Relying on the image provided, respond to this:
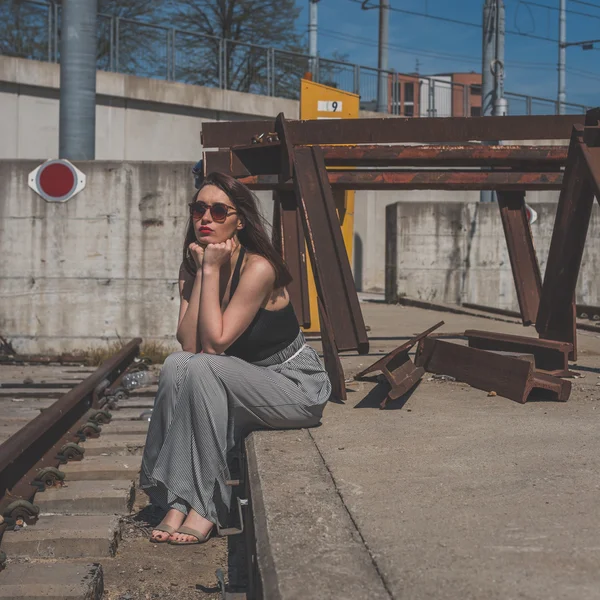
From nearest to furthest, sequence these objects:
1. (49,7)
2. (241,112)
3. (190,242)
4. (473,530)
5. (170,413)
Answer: (473,530) < (170,413) < (190,242) < (49,7) < (241,112)

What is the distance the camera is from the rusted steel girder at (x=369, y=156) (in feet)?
19.0

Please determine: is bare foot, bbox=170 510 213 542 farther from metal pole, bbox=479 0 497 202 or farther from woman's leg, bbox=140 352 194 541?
metal pole, bbox=479 0 497 202

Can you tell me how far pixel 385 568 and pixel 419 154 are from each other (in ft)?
12.9

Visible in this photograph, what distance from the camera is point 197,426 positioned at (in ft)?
11.6

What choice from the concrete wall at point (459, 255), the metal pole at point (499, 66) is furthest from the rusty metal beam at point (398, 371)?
the metal pole at point (499, 66)

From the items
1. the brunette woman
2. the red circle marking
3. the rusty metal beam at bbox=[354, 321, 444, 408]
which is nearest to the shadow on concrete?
the rusty metal beam at bbox=[354, 321, 444, 408]

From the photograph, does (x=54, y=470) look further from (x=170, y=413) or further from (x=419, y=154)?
(x=419, y=154)

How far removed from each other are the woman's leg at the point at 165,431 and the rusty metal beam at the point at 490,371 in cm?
194

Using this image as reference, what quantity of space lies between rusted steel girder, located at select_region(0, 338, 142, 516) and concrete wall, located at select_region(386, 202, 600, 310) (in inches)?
385

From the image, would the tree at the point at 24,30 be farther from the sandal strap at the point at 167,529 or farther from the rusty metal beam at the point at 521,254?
the sandal strap at the point at 167,529

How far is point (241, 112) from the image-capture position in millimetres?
23109

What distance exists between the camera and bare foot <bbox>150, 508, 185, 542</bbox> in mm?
3452

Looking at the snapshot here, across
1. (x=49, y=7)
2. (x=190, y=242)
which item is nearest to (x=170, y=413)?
(x=190, y=242)

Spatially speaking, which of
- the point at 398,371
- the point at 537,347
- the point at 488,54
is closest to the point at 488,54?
the point at 488,54
